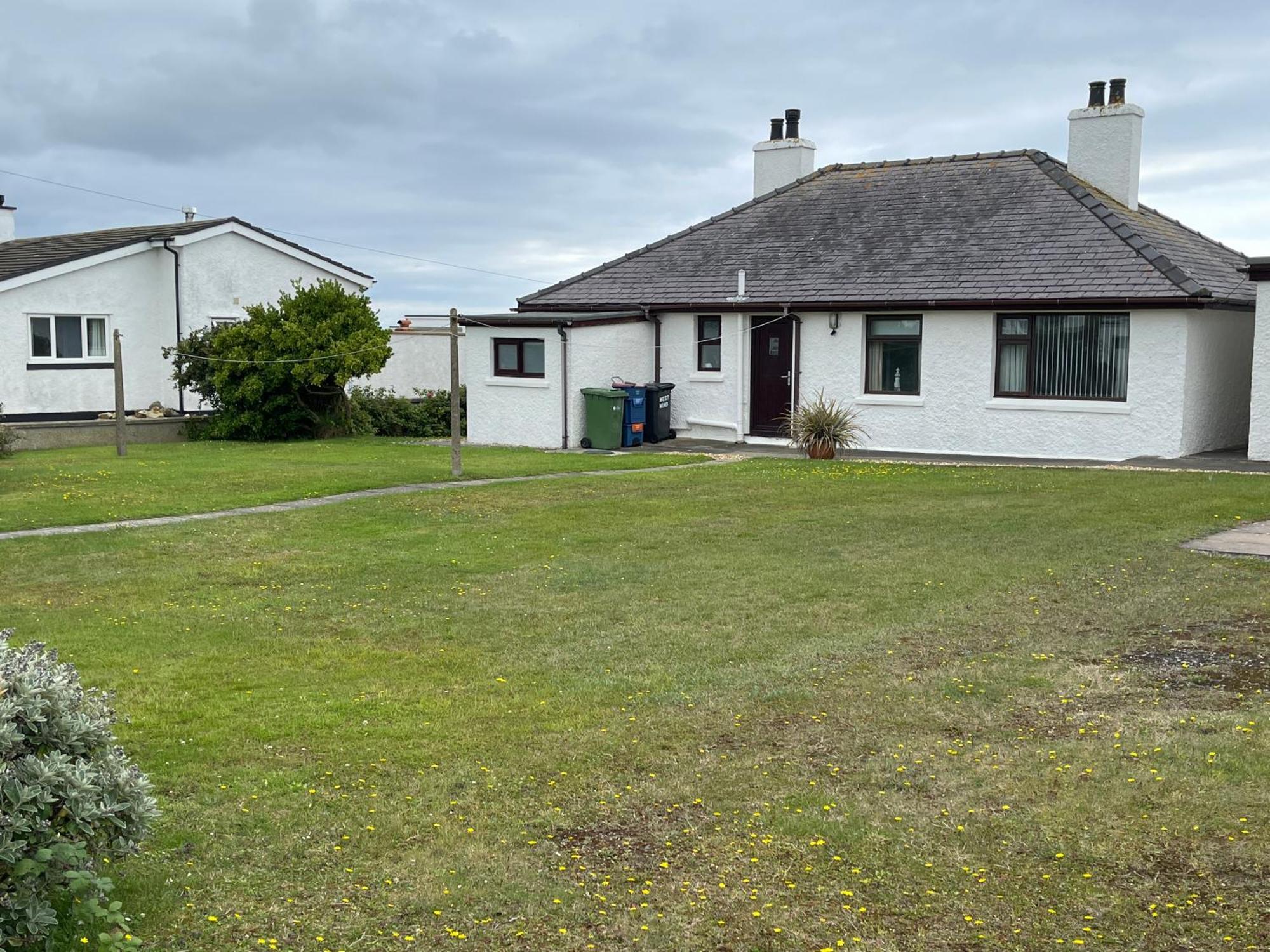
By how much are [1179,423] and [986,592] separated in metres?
12.9

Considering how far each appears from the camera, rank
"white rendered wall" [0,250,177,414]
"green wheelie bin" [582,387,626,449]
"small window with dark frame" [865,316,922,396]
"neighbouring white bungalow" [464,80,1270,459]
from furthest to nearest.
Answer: "white rendered wall" [0,250,177,414]
"green wheelie bin" [582,387,626,449]
"small window with dark frame" [865,316,922,396]
"neighbouring white bungalow" [464,80,1270,459]

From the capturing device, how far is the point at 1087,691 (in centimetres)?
772

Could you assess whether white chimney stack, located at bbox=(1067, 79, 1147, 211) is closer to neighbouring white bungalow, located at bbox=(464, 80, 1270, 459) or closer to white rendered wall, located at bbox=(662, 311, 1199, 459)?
neighbouring white bungalow, located at bbox=(464, 80, 1270, 459)

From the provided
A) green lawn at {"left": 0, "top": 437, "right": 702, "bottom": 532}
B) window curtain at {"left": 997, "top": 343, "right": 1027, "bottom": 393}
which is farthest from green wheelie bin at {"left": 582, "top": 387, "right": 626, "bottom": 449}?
window curtain at {"left": 997, "top": 343, "right": 1027, "bottom": 393}

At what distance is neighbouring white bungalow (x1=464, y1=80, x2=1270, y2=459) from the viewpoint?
22219 mm

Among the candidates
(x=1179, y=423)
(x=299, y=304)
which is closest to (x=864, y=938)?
(x=1179, y=423)

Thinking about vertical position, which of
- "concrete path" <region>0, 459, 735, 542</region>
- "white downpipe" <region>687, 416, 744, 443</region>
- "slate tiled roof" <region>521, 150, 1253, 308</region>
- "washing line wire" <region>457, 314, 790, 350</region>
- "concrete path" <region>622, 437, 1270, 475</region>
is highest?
"slate tiled roof" <region>521, 150, 1253, 308</region>

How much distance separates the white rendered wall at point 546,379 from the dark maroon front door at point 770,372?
234 centimetres

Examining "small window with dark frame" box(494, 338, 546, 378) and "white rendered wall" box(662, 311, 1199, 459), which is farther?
"small window with dark frame" box(494, 338, 546, 378)

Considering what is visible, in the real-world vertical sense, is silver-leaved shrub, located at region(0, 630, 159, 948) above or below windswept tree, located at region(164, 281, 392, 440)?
below

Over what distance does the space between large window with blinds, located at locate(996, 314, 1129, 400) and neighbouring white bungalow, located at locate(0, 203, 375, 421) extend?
1957 cm

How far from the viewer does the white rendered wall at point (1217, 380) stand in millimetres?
21859

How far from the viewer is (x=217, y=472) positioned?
20.5 m

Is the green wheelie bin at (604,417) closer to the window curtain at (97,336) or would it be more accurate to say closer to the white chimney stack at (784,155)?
the white chimney stack at (784,155)
